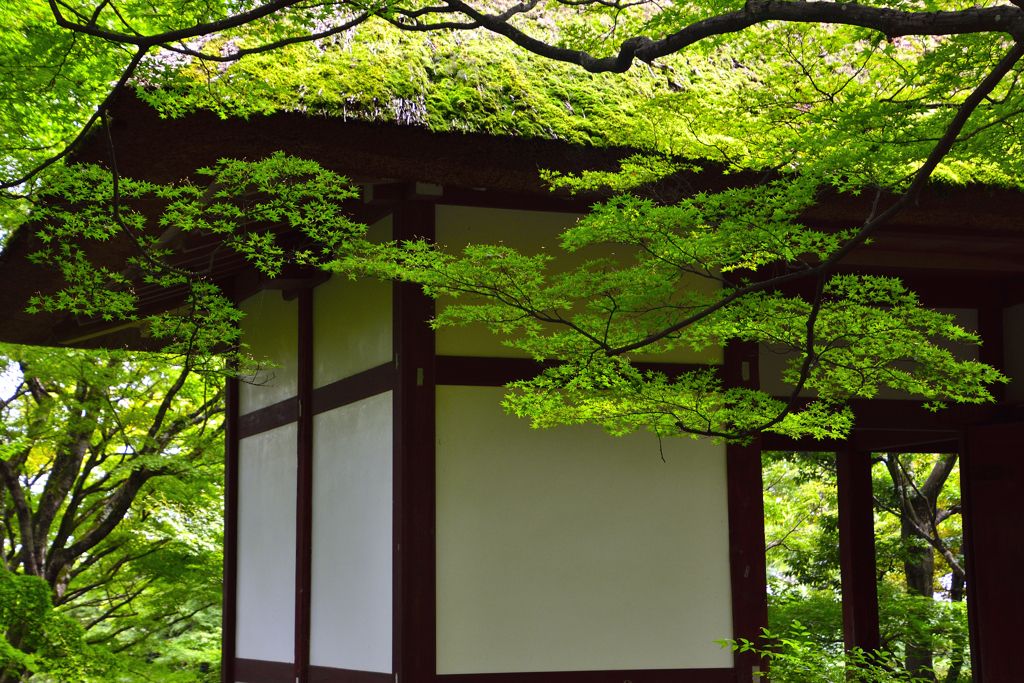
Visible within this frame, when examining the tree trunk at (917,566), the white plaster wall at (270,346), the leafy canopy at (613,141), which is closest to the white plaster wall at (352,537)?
the white plaster wall at (270,346)

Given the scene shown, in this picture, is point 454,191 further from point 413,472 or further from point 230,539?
point 230,539

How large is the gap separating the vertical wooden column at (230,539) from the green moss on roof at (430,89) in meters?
3.18

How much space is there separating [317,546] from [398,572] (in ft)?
3.46

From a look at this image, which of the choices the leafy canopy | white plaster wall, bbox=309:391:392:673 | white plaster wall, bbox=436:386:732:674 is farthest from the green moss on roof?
white plaster wall, bbox=309:391:392:673

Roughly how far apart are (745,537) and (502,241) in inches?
69.4

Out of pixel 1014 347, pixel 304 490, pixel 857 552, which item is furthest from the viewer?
pixel 857 552

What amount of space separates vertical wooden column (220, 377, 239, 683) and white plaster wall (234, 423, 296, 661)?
0.24 ft

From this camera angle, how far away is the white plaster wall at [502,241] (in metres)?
4.12

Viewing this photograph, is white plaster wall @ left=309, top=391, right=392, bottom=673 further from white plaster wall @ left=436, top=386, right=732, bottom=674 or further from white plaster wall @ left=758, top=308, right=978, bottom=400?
white plaster wall @ left=758, top=308, right=978, bottom=400

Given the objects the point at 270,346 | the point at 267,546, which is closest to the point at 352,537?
the point at 267,546

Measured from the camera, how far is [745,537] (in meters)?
4.33

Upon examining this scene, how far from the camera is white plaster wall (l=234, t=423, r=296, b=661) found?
16.8ft

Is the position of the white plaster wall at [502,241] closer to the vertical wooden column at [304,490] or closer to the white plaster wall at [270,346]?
the vertical wooden column at [304,490]

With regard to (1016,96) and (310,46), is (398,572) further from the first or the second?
(1016,96)
